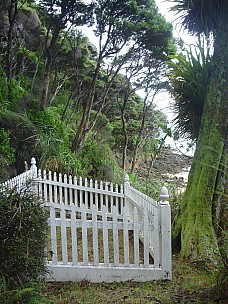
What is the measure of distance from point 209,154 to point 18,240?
309 centimetres

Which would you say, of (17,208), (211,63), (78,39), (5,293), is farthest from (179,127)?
(78,39)

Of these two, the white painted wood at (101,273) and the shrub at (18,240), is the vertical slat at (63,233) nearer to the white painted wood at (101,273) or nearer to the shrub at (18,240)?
the white painted wood at (101,273)

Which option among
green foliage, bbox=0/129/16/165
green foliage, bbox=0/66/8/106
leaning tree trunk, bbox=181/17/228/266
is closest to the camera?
leaning tree trunk, bbox=181/17/228/266

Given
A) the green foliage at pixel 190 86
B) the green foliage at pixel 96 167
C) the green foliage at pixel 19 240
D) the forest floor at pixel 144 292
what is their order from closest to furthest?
the green foliage at pixel 19 240 → the forest floor at pixel 144 292 → the green foliage at pixel 190 86 → the green foliage at pixel 96 167

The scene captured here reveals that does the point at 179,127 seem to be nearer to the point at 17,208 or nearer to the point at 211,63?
the point at 211,63

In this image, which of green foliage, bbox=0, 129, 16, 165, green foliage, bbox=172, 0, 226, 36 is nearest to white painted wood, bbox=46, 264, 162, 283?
green foliage, bbox=172, 0, 226, 36

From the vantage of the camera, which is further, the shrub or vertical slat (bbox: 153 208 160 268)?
vertical slat (bbox: 153 208 160 268)

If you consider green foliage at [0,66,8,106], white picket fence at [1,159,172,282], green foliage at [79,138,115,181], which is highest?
green foliage at [0,66,8,106]

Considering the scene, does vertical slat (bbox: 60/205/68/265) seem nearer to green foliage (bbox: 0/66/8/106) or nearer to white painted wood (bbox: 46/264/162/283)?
white painted wood (bbox: 46/264/162/283)

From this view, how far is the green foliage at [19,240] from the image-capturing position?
2.46 meters

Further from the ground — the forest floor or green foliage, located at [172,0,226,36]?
green foliage, located at [172,0,226,36]

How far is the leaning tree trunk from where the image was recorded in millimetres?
4266

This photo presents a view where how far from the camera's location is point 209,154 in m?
4.51

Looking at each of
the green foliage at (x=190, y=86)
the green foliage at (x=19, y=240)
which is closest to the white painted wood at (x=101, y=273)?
the green foliage at (x=19, y=240)
